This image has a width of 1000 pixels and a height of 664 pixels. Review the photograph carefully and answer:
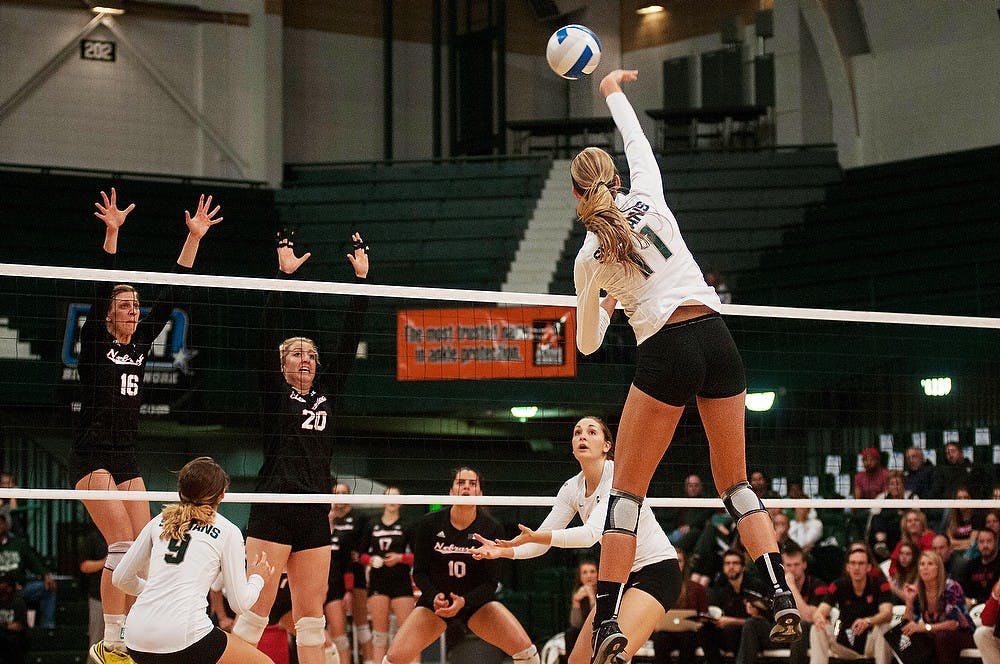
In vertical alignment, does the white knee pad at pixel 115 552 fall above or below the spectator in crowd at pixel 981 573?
above

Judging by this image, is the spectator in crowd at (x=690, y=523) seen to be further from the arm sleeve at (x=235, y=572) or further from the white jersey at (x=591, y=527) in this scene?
the arm sleeve at (x=235, y=572)

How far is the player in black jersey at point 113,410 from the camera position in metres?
7.12

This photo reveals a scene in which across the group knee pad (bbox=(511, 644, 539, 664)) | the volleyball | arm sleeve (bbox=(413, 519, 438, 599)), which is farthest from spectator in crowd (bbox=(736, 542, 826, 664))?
the volleyball

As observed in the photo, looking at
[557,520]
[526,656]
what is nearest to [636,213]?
[557,520]

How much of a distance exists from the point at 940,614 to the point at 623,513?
251 inches

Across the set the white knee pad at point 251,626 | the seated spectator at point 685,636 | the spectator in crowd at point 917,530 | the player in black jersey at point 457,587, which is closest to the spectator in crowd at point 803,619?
the seated spectator at point 685,636

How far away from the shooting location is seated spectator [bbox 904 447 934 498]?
12.5 m

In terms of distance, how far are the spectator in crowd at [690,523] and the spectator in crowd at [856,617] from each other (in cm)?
177

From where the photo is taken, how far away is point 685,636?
38.9ft

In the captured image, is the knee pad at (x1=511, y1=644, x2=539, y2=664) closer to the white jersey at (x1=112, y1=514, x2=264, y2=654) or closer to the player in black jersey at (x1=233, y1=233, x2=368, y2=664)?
the player in black jersey at (x1=233, y1=233, x2=368, y2=664)

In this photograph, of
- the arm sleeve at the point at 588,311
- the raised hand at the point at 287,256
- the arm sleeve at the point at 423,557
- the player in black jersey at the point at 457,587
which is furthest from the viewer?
the arm sleeve at the point at 423,557

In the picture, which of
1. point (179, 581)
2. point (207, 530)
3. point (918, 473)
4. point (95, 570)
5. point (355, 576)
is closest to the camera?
point (179, 581)

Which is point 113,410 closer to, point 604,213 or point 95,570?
point 604,213

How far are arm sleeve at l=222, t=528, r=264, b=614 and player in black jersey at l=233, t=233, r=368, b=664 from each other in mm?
927
